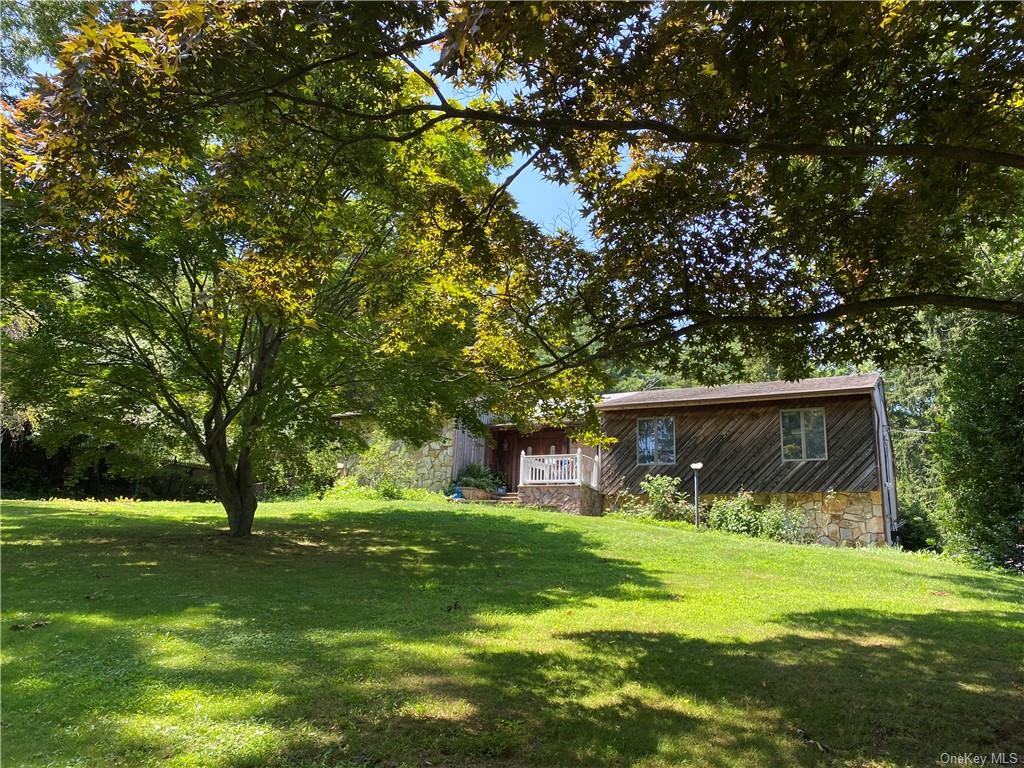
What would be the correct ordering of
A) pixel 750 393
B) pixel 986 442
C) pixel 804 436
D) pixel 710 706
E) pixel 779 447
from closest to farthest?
1. pixel 710 706
2. pixel 986 442
3. pixel 804 436
4. pixel 779 447
5. pixel 750 393

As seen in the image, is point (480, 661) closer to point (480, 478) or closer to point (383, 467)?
point (383, 467)

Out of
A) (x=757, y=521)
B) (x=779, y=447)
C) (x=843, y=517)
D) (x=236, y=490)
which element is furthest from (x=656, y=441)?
(x=236, y=490)

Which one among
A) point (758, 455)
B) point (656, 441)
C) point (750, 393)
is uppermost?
point (750, 393)

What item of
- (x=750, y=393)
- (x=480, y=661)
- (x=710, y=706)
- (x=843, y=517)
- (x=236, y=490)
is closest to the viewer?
(x=710, y=706)

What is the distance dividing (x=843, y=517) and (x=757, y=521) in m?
3.20

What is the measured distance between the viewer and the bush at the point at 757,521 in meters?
15.1

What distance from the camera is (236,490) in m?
10.1

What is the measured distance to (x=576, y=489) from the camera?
18.8 metres

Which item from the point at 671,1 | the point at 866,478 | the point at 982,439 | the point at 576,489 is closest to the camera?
the point at 671,1

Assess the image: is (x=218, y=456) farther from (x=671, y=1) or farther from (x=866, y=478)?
(x=866, y=478)

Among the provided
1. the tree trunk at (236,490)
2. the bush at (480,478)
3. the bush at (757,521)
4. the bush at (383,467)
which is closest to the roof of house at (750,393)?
the bush at (757,521)

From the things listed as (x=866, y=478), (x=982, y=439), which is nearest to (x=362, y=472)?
(x=866, y=478)

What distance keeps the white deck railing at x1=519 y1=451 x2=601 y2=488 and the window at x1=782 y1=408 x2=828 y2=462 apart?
5737 millimetres

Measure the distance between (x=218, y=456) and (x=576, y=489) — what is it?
36.9ft
